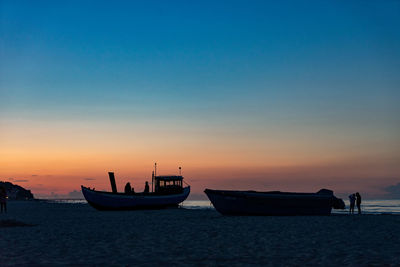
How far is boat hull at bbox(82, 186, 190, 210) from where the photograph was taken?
144ft

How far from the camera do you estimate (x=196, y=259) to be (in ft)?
37.4

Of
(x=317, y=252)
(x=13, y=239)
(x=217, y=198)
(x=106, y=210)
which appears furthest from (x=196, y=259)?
(x=106, y=210)

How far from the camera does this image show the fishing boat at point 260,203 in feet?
109

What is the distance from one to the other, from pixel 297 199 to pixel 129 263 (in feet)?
83.4

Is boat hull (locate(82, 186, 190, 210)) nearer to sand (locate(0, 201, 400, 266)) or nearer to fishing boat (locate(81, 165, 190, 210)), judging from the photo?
fishing boat (locate(81, 165, 190, 210))

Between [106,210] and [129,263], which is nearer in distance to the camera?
[129,263]

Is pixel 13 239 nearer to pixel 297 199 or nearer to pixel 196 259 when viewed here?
pixel 196 259

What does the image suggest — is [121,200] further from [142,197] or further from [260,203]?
[260,203]

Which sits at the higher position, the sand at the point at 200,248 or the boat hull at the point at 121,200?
the boat hull at the point at 121,200

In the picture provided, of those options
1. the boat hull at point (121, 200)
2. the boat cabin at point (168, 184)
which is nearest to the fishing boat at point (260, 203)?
the boat hull at point (121, 200)

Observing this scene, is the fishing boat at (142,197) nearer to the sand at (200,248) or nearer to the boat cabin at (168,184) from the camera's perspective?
the boat cabin at (168,184)

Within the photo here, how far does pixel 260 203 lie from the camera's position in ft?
110

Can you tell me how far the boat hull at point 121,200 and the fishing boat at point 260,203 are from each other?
42.7 feet

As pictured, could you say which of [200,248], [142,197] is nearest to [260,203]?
[142,197]
